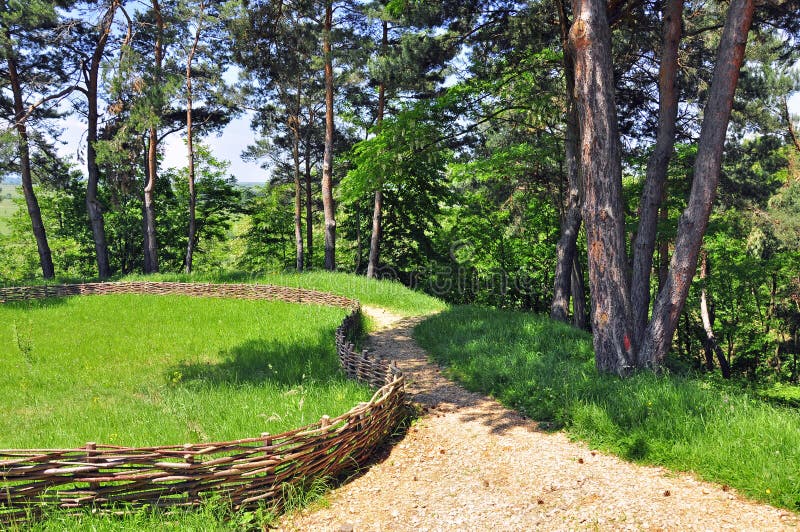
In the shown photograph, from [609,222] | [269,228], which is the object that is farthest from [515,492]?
[269,228]

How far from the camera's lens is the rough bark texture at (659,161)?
27.0 ft

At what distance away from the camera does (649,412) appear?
18.6 feet

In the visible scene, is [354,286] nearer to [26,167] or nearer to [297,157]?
[297,157]

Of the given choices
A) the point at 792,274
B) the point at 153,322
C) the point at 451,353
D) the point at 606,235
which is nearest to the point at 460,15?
the point at 606,235

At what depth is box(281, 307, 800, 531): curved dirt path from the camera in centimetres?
412

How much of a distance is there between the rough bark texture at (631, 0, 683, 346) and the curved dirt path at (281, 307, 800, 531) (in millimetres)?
3676

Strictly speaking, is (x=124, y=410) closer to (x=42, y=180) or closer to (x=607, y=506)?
(x=607, y=506)

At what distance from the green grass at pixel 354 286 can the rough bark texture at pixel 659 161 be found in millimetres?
7393

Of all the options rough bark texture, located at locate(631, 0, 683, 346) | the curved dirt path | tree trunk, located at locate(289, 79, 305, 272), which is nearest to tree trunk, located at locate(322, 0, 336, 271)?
tree trunk, located at locate(289, 79, 305, 272)

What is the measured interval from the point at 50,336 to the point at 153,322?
95.8 inches

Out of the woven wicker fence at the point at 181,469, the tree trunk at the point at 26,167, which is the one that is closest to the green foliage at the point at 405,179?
the woven wicker fence at the point at 181,469

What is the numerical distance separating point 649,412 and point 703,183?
358 centimetres

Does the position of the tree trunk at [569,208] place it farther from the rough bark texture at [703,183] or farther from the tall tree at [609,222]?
the rough bark texture at [703,183]

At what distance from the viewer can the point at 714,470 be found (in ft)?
15.3
